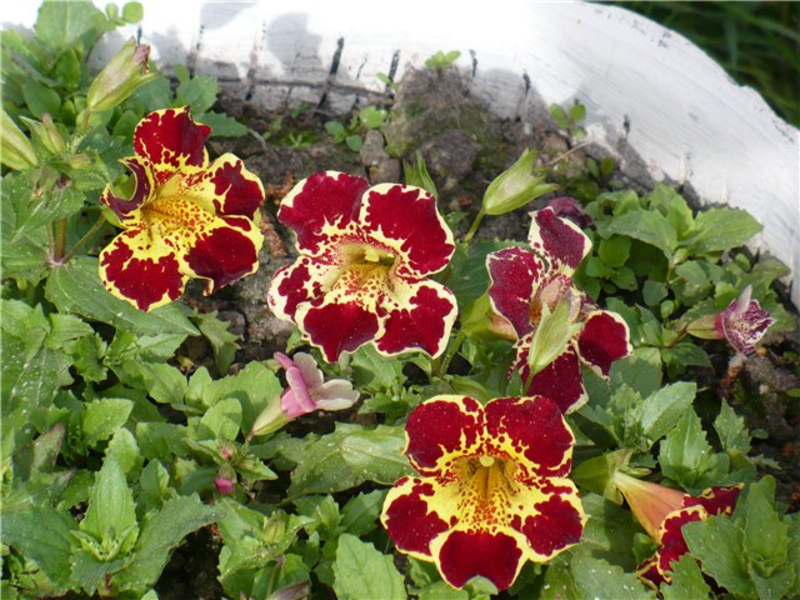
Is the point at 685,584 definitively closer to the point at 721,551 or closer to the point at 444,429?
the point at 721,551

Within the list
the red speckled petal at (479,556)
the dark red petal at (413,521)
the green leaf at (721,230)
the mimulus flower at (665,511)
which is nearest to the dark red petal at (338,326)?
the dark red petal at (413,521)

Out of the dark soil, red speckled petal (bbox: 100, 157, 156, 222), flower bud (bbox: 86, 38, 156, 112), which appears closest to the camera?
red speckled petal (bbox: 100, 157, 156, 222)

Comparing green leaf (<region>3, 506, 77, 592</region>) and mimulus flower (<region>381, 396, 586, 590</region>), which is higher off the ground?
mimulus flower (<region>381, 396, 586, 590</region>)

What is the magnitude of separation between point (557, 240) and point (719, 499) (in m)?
0.51

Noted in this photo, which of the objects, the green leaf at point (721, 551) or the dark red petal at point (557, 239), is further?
the dark red petal at point (557, 239)

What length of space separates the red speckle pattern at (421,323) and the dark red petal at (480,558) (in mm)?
298

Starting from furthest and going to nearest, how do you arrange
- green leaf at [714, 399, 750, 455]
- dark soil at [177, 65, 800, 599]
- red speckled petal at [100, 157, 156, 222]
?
dark soil at [177, 65, 800, 599]
green leaf at [714, 399, 750, 455]
red speckled petal at [100, 157, 156, 222]

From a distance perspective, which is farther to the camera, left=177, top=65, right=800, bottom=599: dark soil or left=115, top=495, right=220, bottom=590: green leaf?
left=177, top=65, right=800, bottom=599: dark soil

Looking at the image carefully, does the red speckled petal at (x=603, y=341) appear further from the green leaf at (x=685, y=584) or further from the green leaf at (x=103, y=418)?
the green leaf at (x=103, y=418)

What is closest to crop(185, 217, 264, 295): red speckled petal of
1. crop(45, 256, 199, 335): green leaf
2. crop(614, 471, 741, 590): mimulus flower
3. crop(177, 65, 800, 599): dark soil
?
crop(45, 256, 199, 335): green leaf

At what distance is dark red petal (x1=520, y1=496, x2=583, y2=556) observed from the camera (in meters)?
1.55

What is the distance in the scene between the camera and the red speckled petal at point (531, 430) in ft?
4.93

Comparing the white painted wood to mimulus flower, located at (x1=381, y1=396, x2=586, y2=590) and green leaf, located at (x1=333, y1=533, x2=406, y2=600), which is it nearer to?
mimulus flower, located at (x1=381, y1=396, x2=586, y2=590)

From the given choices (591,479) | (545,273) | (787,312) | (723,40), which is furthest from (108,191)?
(723,40)
